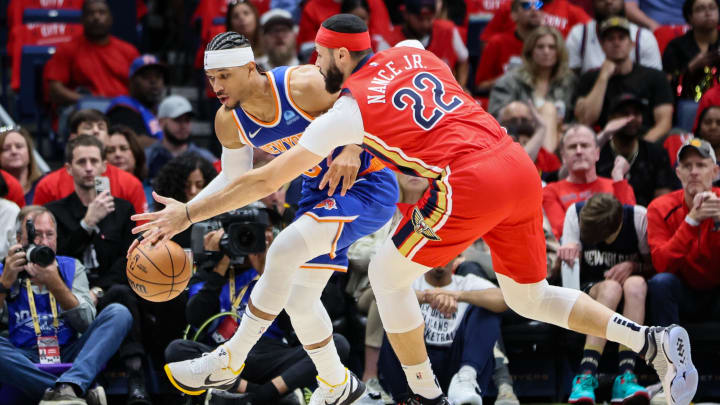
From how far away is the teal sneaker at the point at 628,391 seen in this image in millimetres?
6602

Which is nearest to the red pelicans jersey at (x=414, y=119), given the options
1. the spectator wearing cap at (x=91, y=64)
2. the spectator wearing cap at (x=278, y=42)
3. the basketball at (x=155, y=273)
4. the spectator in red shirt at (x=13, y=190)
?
the basketball at (x=155, y=273)

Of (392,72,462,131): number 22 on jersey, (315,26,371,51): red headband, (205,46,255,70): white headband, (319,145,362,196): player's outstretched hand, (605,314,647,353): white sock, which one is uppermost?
(315,26,371,51): red headband

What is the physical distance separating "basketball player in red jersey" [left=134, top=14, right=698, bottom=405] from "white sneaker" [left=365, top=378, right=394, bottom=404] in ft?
5.88

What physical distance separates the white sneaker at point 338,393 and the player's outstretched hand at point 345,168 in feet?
3.81

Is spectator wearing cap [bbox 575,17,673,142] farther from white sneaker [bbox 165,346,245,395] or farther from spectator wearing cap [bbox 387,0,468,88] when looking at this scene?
white sneaker [bbox 165,346,245,395]

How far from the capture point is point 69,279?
23.6 feet

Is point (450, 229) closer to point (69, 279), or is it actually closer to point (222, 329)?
point (222, 329)

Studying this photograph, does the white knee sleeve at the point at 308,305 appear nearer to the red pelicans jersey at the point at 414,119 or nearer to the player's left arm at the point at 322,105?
the player's left arm at the point at 322,105

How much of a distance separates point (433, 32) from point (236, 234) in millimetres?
4539

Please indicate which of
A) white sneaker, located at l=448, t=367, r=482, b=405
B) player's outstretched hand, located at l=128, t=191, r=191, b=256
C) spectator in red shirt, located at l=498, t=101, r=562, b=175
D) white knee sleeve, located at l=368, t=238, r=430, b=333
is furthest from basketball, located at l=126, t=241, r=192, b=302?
spectator in red shirt, located at l=498, t=101, r=562, b=175

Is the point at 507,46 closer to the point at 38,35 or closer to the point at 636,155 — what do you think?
the point at 636,155

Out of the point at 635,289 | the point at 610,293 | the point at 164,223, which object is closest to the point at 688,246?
the point at 635,289

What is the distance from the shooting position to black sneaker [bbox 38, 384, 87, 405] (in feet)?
21.8

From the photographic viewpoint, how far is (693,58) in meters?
10.0
